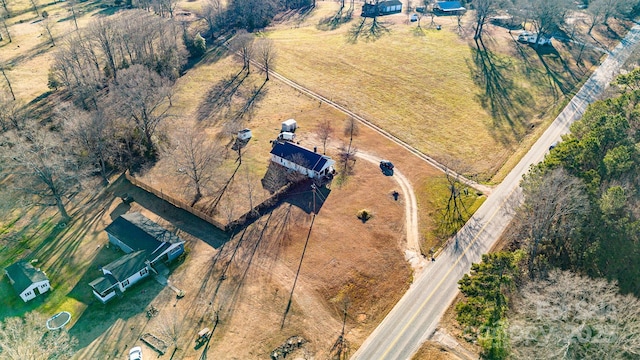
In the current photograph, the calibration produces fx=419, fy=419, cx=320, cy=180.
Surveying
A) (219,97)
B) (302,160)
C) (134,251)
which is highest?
(219,97)

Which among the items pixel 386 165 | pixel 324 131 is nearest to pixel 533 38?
pixel 324 131

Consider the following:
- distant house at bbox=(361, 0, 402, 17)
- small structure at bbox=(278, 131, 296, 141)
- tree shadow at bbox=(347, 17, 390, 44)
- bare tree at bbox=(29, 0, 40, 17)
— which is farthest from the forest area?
bare tree at bbox=(29, 0, 40, 17)

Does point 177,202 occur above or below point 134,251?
below

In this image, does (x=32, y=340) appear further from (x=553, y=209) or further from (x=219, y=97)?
(x=219, y=97)

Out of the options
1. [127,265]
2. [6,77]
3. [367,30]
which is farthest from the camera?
[367,30]

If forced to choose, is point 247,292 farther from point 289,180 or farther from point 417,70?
point 417,70

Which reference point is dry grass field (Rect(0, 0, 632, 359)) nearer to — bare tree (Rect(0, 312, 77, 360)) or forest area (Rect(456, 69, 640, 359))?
bare tree (Rect(0, 312, 77, 360))

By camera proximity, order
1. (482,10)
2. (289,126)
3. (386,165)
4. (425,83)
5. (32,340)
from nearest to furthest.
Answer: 1. (32,340)
2. (386,165)
3. (289,126)
4. (425,83)
5. (482,10)
